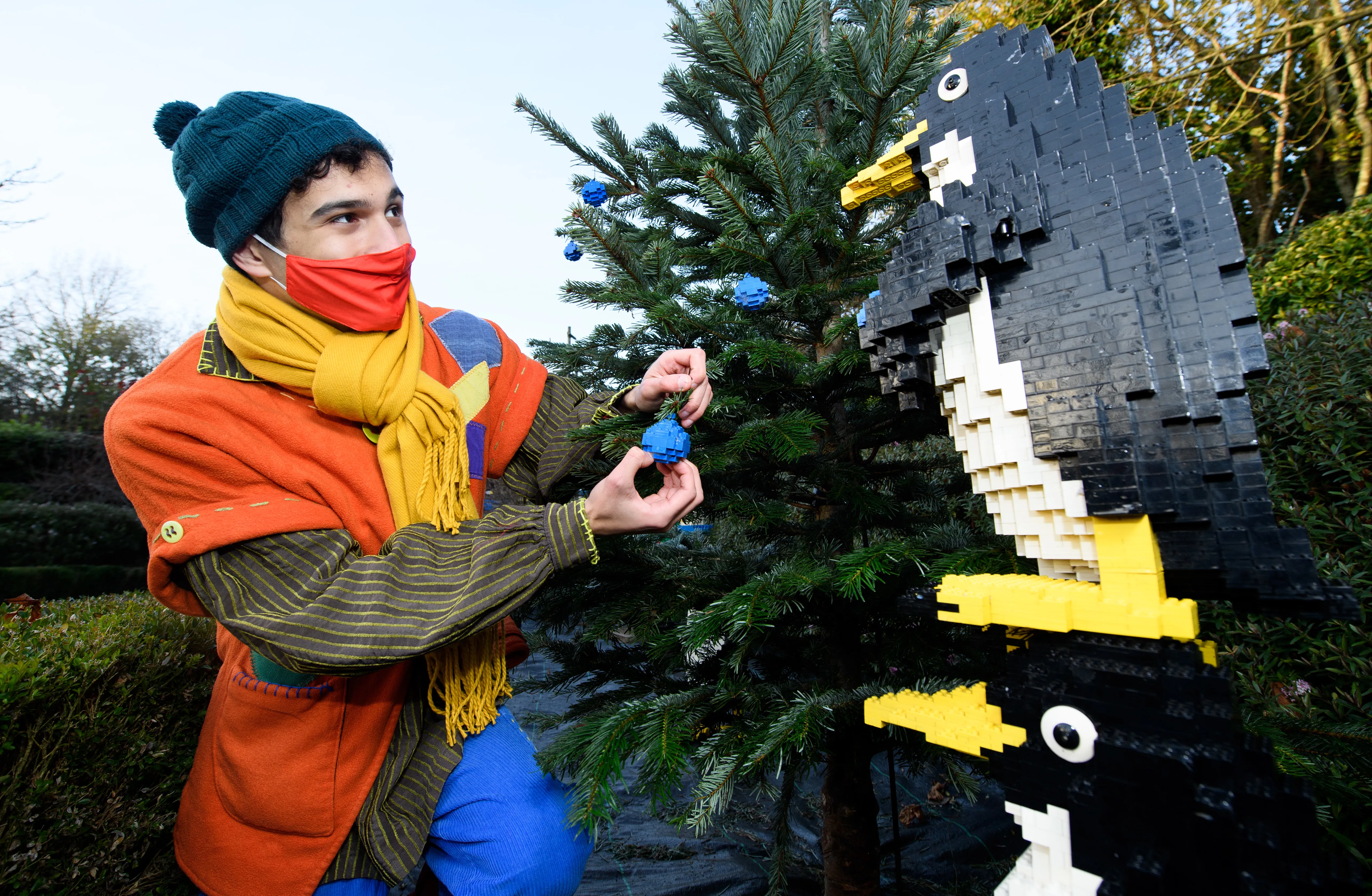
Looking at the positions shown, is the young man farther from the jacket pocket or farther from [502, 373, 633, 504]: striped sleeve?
[502, 373, 633, 504]: striped sleeve

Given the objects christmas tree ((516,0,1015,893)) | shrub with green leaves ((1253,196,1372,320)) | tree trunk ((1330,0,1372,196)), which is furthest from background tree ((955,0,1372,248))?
christmas tree ((516,0,1015,893))

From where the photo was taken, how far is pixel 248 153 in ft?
4.24

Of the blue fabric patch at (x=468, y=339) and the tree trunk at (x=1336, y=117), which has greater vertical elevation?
the tree trunk at (x=1336, y=117)

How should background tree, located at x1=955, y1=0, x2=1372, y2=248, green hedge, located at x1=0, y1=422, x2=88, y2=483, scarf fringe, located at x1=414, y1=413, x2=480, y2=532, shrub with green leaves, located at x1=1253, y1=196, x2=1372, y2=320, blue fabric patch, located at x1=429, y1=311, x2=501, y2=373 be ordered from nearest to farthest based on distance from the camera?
scarf fringe, located at x1=414, y1=413, x2=480, y2=532 < blue fabric patch, located at x1=429, y1=311, x2=501, y2=373 < shrub with green leaves, located at x1=1253, y1=196, x2=1372, y2=320 < background tree, located at x1=955, y1=0, x2=1372, y2=248 < green hedge, located at x1=0, y1=422, x2=88, y2=483

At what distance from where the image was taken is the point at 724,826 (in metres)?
2.95

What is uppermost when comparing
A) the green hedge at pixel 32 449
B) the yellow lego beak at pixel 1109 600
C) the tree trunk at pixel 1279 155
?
the tree trunk at pixel 1279 155

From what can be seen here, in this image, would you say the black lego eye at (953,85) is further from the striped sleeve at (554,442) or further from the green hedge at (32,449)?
the green hedge at (32,449)

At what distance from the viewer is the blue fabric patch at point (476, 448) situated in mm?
1528

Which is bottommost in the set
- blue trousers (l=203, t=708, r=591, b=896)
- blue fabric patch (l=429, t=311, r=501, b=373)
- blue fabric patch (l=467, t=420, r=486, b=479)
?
blue trousers (l=203, t=708, r=591, b=896)

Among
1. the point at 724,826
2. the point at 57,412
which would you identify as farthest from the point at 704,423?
the point at 57,412

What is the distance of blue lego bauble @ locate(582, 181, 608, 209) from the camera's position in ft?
7.01

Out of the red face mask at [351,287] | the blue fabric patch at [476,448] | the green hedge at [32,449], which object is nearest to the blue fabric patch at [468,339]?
the blue fabric patch at [476,448]

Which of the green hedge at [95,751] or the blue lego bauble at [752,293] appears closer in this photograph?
the green hedge at [95,751]

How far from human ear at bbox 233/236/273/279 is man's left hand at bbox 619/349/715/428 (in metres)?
0.84
